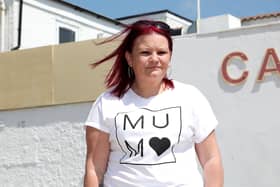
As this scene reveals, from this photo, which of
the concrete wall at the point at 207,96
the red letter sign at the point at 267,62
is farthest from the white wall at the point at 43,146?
the red letter sign at the point at 267,62

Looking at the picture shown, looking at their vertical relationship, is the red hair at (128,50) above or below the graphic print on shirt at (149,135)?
above

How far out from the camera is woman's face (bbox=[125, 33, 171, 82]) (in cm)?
286

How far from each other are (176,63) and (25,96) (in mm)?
3175

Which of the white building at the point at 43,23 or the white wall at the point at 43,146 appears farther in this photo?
the white building at the point at 43,23

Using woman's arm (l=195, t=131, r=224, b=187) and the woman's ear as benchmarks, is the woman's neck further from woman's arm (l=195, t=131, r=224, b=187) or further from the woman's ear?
woman's arm (l=195, t=131, r=224, b=187)

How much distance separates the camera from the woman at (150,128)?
2.78 meters

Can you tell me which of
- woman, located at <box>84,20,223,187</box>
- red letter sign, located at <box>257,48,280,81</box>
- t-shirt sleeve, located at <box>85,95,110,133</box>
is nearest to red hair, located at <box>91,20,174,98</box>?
woman, located at <box>84,20,223,187</box>

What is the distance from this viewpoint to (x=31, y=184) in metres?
11.0

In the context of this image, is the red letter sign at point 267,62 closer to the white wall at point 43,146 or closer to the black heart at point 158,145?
the white wall at point 43,146

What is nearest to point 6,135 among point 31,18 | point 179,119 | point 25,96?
point 25,96

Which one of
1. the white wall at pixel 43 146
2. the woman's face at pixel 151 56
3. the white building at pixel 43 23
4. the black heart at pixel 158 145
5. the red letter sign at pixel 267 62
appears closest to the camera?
the black heart at pixel 158 145

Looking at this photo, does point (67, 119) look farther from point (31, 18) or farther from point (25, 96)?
point (31, 18)

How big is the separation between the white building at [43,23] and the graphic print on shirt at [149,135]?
1519 centimetres

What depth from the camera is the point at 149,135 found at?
2.80 metres
